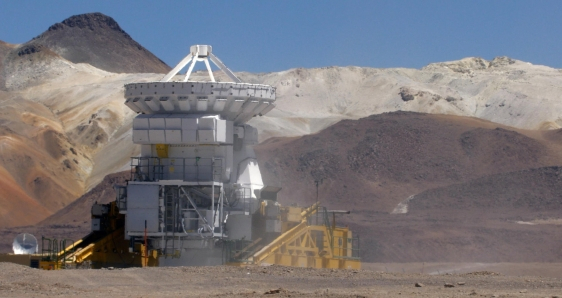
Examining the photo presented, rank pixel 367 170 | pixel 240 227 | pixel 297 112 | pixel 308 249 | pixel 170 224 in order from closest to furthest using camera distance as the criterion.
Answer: pixel 170 224, pixel 240 227, pixel 308 249, pixel 367 170, pixel 297 112

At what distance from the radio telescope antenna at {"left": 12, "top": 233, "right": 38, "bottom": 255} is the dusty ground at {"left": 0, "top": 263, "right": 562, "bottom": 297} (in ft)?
25.8

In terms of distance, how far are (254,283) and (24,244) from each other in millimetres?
14053

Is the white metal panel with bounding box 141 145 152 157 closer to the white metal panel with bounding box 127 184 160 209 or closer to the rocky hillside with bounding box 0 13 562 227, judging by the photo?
the white metal panel with bounding box 127 184 160 209

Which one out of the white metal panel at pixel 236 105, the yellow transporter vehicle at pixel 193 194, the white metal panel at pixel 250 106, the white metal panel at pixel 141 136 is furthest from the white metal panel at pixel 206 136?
the white metal panel at pixel 250 106

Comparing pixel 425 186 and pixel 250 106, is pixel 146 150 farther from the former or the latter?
pixel 425 186

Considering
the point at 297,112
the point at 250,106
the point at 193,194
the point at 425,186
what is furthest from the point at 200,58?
the point at 297,112

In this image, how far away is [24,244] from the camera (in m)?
36.6

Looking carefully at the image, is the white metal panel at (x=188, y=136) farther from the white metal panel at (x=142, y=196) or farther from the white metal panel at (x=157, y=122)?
the white metal panel at (x=142, y=196)

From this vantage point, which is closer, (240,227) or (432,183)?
(240,227)

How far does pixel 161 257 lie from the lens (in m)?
34.0

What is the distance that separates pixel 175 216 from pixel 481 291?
13.4m

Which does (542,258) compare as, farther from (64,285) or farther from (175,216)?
(64,285)

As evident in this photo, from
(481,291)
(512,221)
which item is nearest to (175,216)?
(481,291)

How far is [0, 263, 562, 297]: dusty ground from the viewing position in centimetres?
2269
